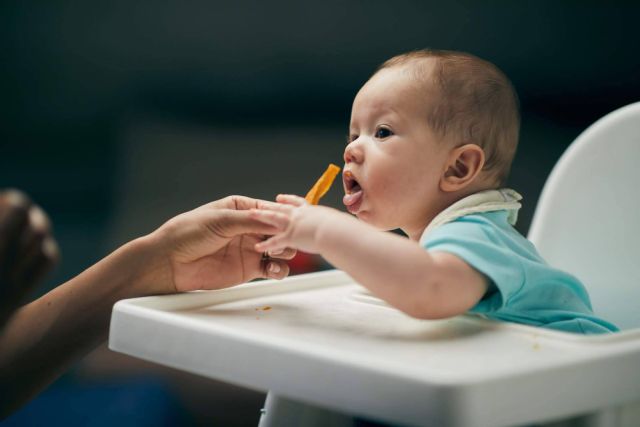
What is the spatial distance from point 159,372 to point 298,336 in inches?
57.1

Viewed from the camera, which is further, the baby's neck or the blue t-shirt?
the baby's neck

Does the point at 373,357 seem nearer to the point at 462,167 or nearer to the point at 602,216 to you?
the point at 462,167

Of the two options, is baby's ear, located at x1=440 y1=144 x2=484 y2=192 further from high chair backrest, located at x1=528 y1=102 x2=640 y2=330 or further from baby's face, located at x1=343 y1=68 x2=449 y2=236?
high chair backrest, located at x1=528 y1=102 x2=640 y2=330

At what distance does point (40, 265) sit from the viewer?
63 centimetres

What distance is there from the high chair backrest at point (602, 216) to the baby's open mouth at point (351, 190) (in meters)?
0.41

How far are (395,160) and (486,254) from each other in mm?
179

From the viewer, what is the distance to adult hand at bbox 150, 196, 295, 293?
94 centimetres

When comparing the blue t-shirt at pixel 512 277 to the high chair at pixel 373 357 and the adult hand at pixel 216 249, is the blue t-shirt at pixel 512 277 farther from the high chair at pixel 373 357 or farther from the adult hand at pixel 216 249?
the adult hand at pixel 216 249

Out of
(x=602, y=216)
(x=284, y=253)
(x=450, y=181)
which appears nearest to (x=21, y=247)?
(x=284, y=253)

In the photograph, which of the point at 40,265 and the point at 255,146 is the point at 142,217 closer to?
the point at 255,146

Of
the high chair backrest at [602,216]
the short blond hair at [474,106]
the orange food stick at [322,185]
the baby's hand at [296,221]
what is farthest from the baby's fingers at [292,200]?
the high chair backrest at [602,216]

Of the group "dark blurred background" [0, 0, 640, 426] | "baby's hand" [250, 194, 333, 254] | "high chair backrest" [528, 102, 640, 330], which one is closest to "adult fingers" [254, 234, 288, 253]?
A: "baby's hand" [250, 194, 333, 254]

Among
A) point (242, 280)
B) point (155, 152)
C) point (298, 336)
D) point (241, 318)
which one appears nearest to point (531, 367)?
point (298, 336)

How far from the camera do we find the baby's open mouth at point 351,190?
95 cm
